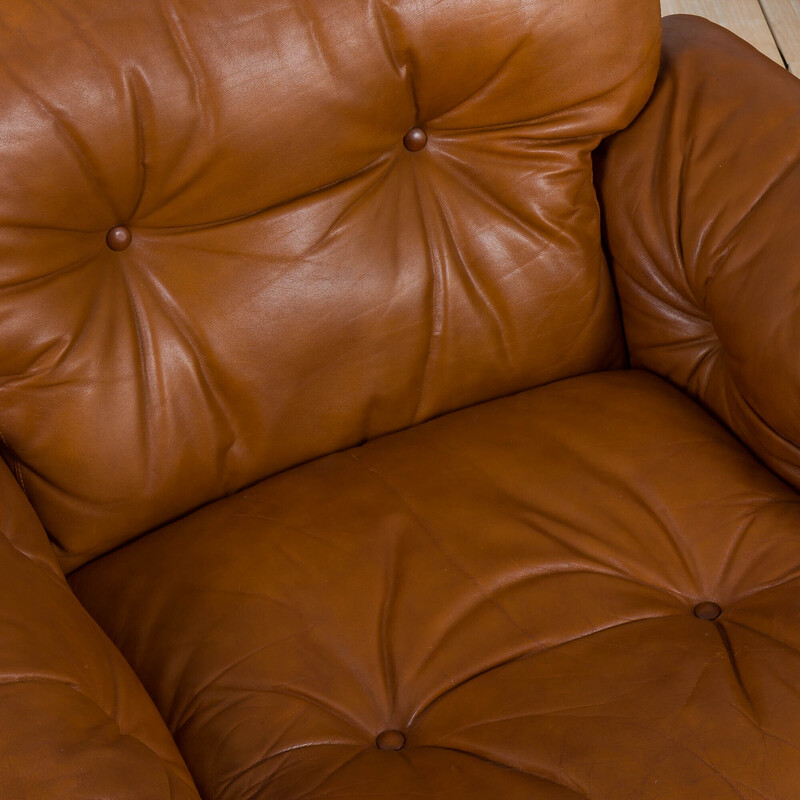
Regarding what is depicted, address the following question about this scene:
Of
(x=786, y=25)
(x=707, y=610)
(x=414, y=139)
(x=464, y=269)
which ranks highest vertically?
(x=414, y=139)

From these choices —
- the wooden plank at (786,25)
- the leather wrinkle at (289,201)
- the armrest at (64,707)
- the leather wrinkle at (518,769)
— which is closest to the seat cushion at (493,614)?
the leather wrinkle at (518,769)

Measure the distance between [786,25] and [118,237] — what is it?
186 cm

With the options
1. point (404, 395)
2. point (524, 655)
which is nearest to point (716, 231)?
point (404, 395)

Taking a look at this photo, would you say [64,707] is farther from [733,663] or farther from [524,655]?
[733,663]

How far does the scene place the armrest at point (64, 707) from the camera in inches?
25.0

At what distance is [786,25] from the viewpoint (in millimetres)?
2254

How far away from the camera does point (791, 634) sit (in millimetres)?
864

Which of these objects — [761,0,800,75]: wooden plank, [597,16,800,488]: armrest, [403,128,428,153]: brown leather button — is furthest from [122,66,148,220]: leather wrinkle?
[761,0,800,75]: wooden plank

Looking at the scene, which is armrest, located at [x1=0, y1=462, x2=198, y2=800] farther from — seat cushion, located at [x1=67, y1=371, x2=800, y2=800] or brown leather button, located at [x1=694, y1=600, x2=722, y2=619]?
brown leather button, located at [x1=694, y1=600, x2=722, y2=619]

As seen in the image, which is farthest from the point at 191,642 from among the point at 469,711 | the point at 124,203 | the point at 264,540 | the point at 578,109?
the point at 578,109

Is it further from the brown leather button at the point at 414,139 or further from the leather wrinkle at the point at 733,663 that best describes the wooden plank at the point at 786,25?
the leather wrinkle at the point at 733,663

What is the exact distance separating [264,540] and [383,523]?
0.38 feet

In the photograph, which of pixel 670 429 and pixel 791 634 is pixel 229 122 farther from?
pixel 791 634

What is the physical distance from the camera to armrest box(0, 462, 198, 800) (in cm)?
63
